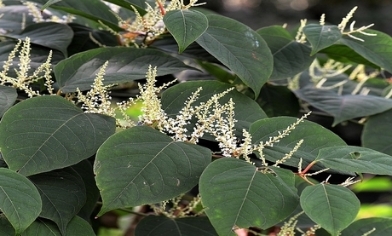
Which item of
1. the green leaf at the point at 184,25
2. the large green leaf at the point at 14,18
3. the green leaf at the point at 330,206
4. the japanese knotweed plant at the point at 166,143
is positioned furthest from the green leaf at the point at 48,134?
the large green leaf at the point at 14,18

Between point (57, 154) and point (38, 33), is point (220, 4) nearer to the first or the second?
point (38, 33)

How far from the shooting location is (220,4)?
4.97 meters

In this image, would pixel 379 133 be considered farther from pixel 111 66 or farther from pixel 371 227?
pixel 111 66

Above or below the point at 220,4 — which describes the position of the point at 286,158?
above

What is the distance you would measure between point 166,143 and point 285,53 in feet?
1.25

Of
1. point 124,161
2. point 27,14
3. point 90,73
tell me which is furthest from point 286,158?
point 27,14

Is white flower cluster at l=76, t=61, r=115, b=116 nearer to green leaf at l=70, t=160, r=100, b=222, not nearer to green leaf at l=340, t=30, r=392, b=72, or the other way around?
green leaf at l=70, t=160, r=100, b=222

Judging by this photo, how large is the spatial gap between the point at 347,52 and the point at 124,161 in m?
0.51

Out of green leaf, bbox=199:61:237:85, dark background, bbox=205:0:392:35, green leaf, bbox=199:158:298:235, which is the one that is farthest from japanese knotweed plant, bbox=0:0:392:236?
dark background, bbox=205:0:392:35

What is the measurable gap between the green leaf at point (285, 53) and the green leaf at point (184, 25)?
0.22 metres

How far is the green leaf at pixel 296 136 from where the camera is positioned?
0.74 metres

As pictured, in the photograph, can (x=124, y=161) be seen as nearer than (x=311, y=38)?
Yes

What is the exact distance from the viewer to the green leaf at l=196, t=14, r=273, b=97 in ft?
2.68

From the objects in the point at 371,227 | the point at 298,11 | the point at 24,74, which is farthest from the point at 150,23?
the point at 298,11
